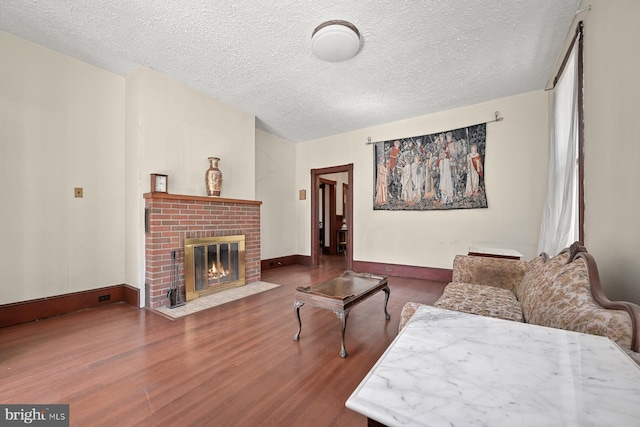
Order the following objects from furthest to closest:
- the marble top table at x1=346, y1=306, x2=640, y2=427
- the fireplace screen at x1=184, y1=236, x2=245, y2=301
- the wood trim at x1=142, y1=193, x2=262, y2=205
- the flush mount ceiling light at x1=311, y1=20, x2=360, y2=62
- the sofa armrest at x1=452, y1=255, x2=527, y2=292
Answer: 1. the fireplace screen at x1=184, y1=236, x2=245, y2=301
2. the wood trim at x1=142, y1=193, x2=262, y2=205
3. the sofa armrest at x1=452, y1=255, x2=527, y2=292
4. the flush mount ceiling light at x1=311, y1=20, x2=360, y2=62
5. the marble top table at x1=346, y1=306, x2=640, y2=427

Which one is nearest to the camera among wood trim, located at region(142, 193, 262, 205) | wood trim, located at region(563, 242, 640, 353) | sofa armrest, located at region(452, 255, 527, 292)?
wood trim, located at region(563, 242, 640, 353)

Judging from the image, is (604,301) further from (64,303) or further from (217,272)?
(64,303)

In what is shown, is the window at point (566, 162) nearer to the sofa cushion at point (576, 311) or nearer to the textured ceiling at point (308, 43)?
the textured ceiling at point (308, 43)

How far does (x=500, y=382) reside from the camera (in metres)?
0.55

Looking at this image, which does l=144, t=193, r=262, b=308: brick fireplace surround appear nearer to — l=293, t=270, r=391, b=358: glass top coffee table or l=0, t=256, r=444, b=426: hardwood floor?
l=0, t=256, r=444, b=426: hardwood floor

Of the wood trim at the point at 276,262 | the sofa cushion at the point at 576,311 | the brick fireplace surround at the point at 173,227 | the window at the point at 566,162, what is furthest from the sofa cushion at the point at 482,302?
the wood trim at the point at 276,262

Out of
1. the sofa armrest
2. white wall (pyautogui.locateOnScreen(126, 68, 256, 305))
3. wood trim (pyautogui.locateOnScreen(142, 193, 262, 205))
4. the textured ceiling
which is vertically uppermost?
the textured ceiling

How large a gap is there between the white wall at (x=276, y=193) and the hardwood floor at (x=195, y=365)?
2.42 metres

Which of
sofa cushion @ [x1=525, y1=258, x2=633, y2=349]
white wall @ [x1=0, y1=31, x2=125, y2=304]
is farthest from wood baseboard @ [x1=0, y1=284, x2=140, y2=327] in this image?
sofa cushion @ [x1=525, y1=258, x2=633, y2=349]

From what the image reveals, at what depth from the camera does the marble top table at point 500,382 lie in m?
0.45

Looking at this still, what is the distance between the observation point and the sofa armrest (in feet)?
7.88

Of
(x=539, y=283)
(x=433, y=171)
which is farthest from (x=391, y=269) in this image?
(x=539, y=283)

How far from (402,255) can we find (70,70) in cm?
502

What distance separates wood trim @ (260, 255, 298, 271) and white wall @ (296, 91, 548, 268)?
1486 mm
